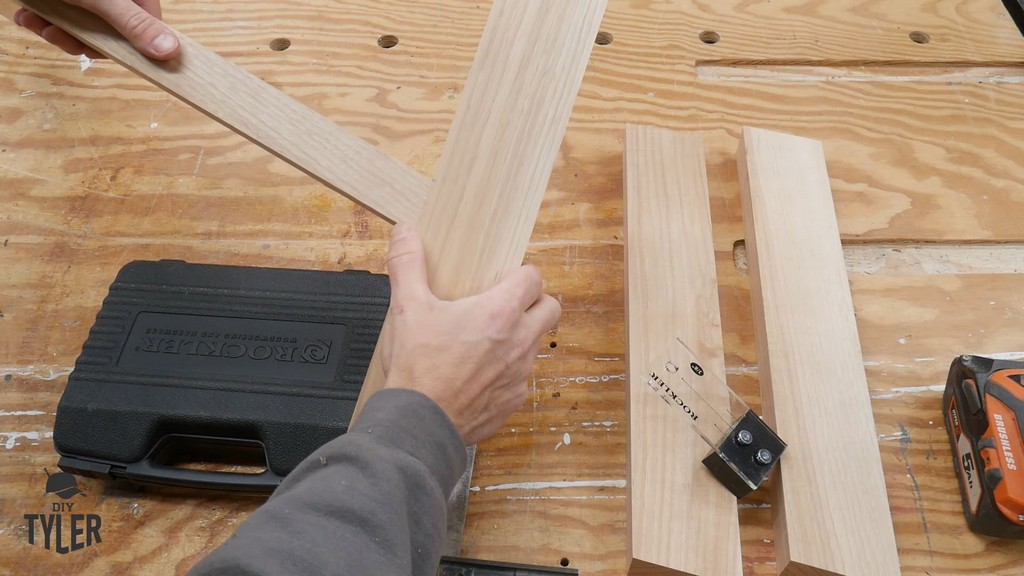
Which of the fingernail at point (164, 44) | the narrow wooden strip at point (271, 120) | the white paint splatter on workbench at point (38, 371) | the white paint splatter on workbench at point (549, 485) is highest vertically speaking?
the fingernail at point (164, 44)

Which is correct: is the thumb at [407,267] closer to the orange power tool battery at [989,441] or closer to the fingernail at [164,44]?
the fingernail at [164,44]

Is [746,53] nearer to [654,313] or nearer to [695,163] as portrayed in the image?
[695,163]

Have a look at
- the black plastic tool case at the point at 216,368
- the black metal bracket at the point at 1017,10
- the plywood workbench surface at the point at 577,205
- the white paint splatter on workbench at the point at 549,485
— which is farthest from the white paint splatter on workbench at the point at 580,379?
the black metal bracket at the point at 1017,10

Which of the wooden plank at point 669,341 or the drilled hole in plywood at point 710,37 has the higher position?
the drilled hole in plywood at point 710,37

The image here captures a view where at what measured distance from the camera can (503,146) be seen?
81 cm

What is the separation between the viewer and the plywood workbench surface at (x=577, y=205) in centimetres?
94

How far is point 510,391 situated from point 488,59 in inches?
16.8

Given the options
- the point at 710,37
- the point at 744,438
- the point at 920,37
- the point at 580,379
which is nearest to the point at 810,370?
the point at 744,438

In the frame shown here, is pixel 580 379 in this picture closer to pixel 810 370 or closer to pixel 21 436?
pixel 810 370

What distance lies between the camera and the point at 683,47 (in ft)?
4.47

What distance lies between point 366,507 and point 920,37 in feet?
4.87

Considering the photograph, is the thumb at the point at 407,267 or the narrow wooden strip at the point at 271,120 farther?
the narrow wooden strip at the point at 271,120

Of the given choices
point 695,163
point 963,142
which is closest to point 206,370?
point 695,163

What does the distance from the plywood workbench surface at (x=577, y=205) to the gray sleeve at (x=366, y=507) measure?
1.07 ft
